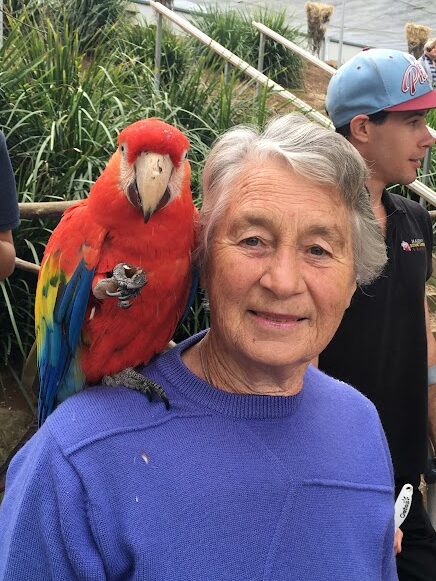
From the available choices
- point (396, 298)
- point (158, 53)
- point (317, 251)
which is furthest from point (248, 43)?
point (317, 251)

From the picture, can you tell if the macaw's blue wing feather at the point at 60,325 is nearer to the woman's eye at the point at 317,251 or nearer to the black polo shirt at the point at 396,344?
the woman's eye at the point at 317,251

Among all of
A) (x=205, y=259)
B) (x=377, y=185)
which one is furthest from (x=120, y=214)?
(x=377, y=185)

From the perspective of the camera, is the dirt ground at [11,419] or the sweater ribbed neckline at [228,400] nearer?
the sweater ribbed neckline at [228,400]

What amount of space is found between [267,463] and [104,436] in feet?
0.96

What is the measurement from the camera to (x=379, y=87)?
2078mm

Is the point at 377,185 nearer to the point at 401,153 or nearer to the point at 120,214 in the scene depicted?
the point at 401,153

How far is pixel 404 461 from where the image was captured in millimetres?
2035

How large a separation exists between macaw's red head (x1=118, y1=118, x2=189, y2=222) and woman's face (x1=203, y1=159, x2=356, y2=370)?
0.21m

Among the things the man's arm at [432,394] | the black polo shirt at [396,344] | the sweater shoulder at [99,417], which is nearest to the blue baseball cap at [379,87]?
the black polo shirt at [396,344]

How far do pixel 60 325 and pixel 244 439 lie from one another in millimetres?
634

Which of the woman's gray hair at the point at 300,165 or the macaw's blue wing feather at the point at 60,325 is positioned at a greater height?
the woman's gray hair at the point at 300,165

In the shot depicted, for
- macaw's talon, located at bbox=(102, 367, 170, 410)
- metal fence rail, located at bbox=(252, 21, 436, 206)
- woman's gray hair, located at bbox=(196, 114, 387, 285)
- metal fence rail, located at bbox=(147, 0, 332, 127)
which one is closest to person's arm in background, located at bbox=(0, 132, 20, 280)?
macaw's talon, located at bbox=(102, 367, 170, 410)

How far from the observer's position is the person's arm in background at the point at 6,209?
2014 mm

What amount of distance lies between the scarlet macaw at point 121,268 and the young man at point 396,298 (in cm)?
66
